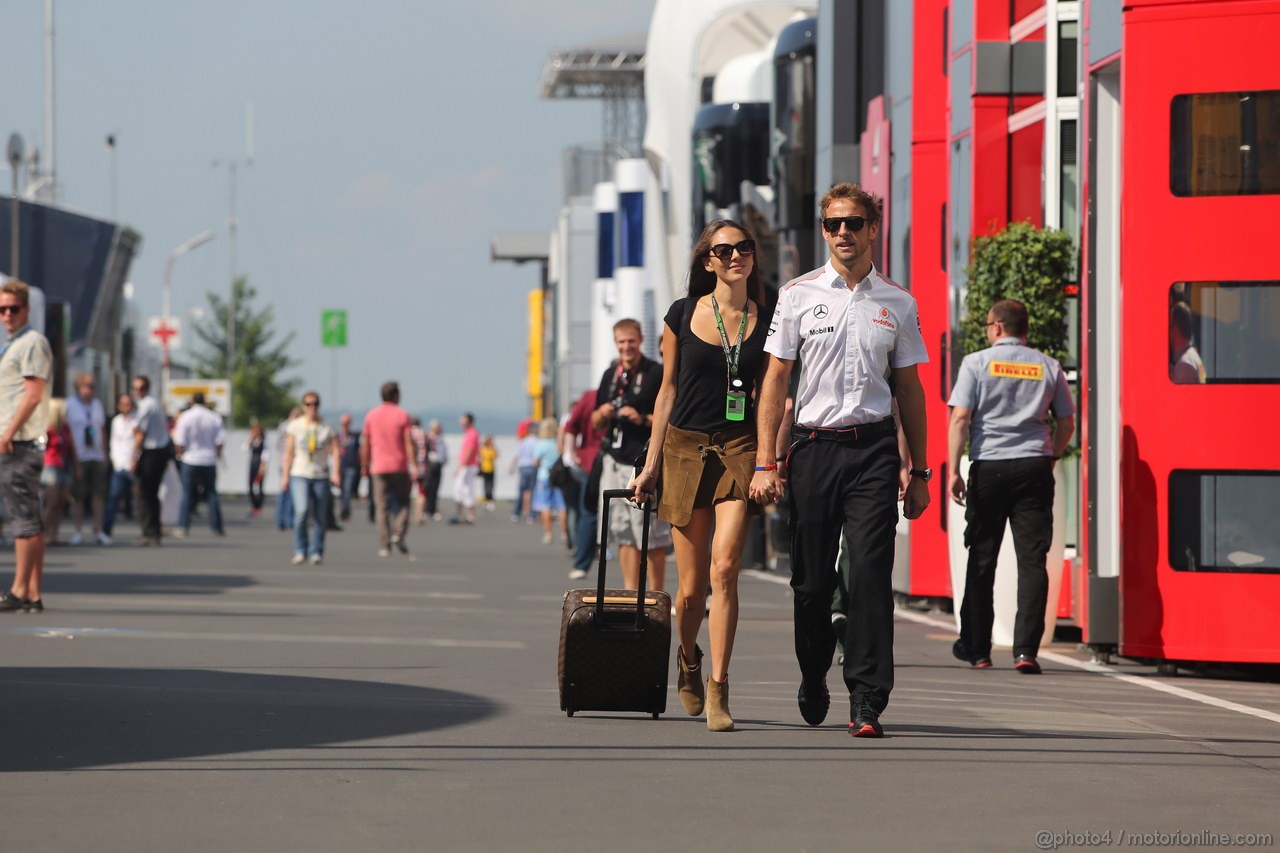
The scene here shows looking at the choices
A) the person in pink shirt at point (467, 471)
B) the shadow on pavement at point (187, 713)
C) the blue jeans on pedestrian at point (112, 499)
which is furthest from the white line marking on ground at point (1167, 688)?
the person in pink shirt at point (467, 471)

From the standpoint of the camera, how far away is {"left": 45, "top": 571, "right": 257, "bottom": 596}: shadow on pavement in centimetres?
1688

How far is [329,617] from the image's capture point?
14516 mm

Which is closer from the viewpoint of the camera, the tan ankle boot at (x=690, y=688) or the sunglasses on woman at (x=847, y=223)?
the sunglasses on woman at (x=847, y=223)

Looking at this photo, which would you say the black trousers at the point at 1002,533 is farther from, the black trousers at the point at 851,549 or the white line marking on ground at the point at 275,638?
the black trousers at the point at 851,549

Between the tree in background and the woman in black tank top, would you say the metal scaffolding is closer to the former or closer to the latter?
the tree in background

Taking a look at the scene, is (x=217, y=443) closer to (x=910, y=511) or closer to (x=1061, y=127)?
(x=1061, y=127)

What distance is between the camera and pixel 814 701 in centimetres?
841

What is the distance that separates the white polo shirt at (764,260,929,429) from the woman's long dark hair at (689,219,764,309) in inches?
15.6

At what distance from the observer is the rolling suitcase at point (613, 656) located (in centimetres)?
868

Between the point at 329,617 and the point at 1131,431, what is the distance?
5446mm

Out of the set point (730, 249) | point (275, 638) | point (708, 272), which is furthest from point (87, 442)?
point (730, 249)

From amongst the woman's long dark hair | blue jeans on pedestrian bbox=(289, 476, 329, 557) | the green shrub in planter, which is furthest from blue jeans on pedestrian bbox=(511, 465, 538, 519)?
the woman's long dark hair

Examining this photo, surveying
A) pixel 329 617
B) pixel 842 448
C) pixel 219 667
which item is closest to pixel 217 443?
pixel 329 617

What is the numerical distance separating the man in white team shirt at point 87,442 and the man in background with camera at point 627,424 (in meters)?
12.2
